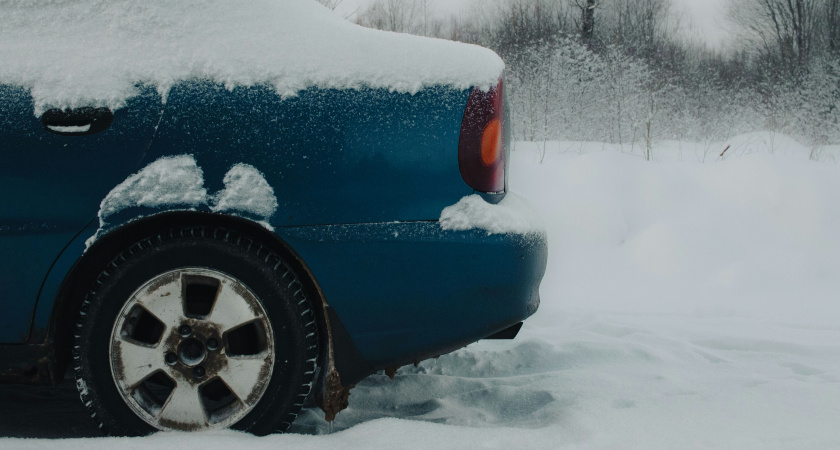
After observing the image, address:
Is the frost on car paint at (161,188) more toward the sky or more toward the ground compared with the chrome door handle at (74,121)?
more toward the ground

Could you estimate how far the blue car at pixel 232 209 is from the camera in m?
1.58

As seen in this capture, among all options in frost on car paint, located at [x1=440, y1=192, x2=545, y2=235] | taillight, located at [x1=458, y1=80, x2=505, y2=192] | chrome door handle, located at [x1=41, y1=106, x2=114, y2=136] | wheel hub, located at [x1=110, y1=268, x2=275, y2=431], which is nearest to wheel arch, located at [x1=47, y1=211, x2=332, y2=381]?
wheel hub, located at [x1=110, y1=268, x2=275, y2=431]

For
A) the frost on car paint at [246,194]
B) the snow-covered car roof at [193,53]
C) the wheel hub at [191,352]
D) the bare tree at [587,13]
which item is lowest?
the wheel hub at [191,352]

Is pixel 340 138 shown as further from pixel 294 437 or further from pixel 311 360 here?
pixel 294 437

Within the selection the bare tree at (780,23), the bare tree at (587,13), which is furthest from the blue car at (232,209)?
the bare tree at (780,23)

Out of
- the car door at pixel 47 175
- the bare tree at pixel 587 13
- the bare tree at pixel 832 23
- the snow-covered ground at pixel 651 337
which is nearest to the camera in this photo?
the car door at pixel 47 175

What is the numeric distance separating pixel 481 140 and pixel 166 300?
1.01 metres

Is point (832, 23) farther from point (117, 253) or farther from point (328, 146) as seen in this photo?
point (117, 253)

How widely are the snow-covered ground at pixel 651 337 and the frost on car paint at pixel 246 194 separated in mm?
643

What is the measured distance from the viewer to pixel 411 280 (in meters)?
1.63

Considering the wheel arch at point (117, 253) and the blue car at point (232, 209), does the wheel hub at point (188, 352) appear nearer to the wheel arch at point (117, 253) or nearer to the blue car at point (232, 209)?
the blue car at point (232, 209)

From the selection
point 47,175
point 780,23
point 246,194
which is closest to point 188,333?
point 246,194

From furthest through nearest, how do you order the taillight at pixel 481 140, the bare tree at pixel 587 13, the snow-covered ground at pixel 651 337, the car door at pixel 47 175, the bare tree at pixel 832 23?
the bare tree at pixel 832 23 < the bare tree at pixel 587 13 < the snow-covered ground at pixel 651 337 < the taillight at pixel 481 140 < the car door at pixel 47 175

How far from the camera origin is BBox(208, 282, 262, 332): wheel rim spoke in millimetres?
1621
